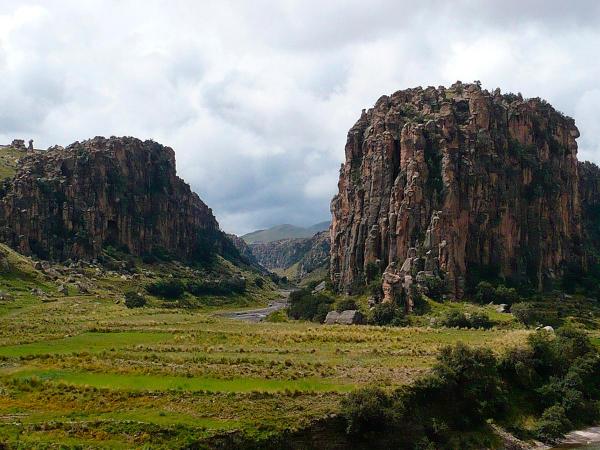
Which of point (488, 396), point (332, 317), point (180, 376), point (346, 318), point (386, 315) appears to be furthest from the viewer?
point (332, 317)

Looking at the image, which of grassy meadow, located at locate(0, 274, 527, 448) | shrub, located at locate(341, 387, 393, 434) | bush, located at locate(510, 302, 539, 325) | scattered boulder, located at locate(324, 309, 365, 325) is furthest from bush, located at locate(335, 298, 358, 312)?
shrub, located at locate(341, 387, 393, 434)

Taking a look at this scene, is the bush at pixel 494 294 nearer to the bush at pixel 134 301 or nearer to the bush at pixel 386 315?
the bush at pixel 386 315

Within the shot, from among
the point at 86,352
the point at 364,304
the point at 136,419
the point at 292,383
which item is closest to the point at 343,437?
the point at 292,383

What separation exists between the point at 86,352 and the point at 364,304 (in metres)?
89.2

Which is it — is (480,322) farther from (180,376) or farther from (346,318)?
(180,376)

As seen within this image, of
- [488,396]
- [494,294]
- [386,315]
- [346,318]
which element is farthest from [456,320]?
[488,396]

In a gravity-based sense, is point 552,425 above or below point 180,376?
below

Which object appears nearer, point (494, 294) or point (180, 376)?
point (180, 376)

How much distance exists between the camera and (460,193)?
15875 cm

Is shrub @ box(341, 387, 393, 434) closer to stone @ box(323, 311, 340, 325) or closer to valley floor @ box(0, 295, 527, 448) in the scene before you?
valley floor @ box(0, 295, 527, 448)

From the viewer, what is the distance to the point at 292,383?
59.5m

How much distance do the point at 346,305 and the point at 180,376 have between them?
302 feet

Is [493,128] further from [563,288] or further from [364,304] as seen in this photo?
[364,304]

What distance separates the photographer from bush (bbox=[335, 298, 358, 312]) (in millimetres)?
148375
